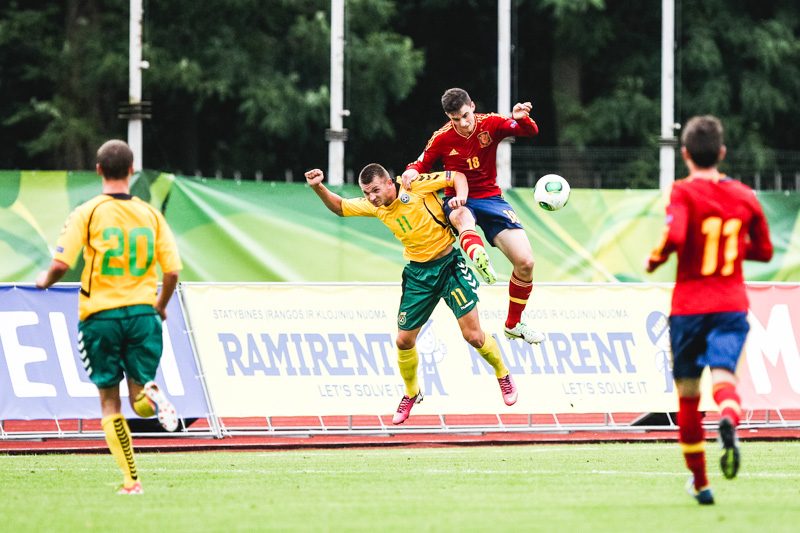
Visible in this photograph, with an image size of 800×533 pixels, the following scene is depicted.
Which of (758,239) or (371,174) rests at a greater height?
(371,174)

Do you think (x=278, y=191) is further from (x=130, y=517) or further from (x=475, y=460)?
(x=130, y=517)

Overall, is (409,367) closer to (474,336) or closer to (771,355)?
(474,336)

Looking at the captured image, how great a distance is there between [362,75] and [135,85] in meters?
11.7

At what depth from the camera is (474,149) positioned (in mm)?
13648

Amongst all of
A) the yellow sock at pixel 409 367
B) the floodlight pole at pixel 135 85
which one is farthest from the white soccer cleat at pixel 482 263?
the floodlight pole at pixel 135 85

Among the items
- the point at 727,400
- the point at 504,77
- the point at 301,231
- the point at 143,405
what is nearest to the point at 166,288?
the point at 143,405

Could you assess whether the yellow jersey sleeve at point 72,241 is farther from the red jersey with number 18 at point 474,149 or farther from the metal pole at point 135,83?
the metal pole at point 135,83

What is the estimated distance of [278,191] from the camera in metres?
18.3

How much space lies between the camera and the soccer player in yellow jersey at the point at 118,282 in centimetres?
1009

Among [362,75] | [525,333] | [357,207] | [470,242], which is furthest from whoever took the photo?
[362,75]

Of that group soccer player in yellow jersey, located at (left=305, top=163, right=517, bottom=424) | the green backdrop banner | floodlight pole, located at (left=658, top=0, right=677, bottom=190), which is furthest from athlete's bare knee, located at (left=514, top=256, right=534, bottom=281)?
floodlight pole, located at (left=658, top=0, right=677, bottom=190)

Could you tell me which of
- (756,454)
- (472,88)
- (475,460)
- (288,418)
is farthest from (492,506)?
(472,88)

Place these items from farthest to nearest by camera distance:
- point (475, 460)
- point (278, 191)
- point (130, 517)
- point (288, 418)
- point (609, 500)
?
point (278, 191) → point (288, 418) → point (475, 460) → point (609, 500) → point (130, 517)

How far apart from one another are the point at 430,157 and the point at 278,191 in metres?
4.97
